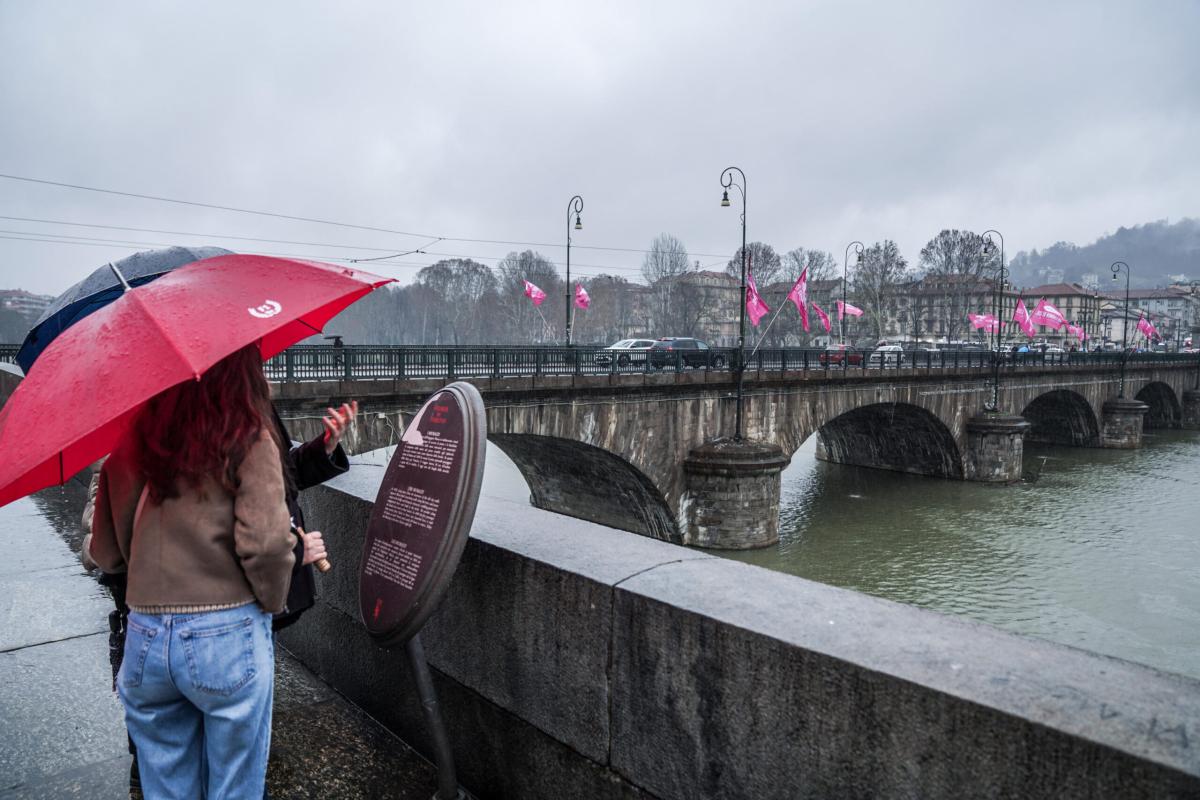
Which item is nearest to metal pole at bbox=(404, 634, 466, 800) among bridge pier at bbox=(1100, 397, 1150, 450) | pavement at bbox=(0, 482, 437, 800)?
pavement at bbox=(0, 482, 437, 800)

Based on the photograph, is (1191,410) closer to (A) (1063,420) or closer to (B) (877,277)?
(A) (1063,420)

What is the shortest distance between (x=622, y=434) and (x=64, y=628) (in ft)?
54.0

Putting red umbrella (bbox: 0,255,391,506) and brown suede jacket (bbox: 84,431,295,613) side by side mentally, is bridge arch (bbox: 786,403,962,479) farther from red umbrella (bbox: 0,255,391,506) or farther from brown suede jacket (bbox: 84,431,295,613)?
brown suede jacket (bbox: 84,431,295,613)

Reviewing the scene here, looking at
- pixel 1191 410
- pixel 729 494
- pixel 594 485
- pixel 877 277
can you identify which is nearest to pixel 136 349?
pixel 729 494

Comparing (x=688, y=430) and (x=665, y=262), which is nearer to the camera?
(x=688, y=430)

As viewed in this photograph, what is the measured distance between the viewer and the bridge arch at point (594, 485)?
70.3 feet

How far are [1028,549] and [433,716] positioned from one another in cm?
2469

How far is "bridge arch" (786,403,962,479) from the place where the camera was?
1383 inches

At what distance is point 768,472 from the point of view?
22016mm

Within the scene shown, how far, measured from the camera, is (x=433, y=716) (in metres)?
2.52

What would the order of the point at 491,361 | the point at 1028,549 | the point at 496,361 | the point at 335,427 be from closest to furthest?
the point at 335,427, the point at 496,361, the point at 491,361, the point at 1028,549

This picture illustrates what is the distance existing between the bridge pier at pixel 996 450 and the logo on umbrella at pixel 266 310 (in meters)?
37.4

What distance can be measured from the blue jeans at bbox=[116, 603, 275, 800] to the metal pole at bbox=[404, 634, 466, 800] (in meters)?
0.53

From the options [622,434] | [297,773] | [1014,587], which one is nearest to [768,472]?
[622,434]
